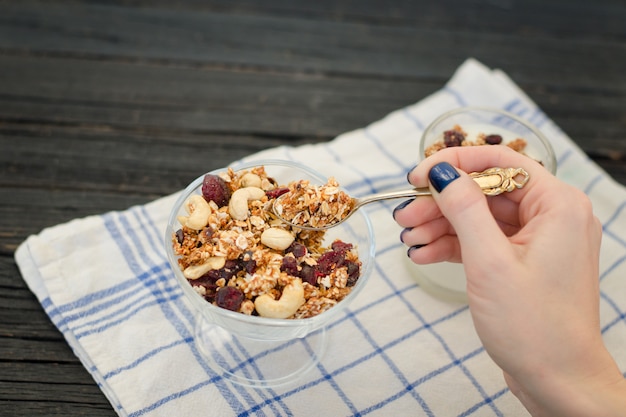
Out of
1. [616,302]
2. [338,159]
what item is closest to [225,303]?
[338,159]

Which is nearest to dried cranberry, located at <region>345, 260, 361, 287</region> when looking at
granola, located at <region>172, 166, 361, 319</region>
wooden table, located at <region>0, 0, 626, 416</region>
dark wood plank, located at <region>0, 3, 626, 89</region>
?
granola, located at <region>172, 166, 361, 319</region>

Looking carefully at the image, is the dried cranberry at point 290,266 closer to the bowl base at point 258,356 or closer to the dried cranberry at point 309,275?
the dried cranberry at point 309,275

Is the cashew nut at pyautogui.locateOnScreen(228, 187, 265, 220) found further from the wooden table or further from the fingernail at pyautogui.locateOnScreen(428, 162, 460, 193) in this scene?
the wooden table

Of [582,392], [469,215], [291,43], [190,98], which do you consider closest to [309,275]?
[469,215]

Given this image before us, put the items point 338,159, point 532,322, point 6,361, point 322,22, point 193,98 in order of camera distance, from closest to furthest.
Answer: point 532,322, point 6,361, point 338,159, point 193,98, point 322,22

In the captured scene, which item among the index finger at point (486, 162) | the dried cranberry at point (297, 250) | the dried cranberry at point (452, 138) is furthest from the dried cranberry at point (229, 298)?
the dried cranberry at point (452, 138)

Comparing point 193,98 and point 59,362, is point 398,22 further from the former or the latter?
point 59,362
